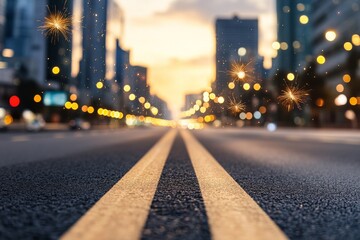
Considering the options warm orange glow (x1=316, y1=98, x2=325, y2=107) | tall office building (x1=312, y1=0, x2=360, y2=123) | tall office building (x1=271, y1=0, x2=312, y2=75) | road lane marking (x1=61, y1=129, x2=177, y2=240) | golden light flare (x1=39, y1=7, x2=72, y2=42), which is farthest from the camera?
tall office building (x1=271, y1=0, x2=312, y2=75)

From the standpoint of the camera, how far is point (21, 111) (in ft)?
251

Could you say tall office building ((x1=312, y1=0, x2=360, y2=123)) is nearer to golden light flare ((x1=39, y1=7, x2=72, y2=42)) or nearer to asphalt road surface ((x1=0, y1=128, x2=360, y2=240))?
golden light flare ((x1=39, y1=7, x2=72, y2=42))

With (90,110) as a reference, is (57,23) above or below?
below

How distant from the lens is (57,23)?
8836mm

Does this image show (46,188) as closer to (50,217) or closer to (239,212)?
(50,217)

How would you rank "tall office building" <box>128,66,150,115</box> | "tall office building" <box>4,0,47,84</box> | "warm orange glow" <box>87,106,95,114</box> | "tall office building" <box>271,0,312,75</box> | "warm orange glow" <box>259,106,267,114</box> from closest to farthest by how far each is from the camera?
"tall office building" <box>128,66,150,115</box>, "warm orange glow" <box>259,106,267,114</box>, "tall office building" <box>4,0,47,84</box>, "warm orange glow" <box>87,106,95,114</box>, "tall office building" <box>271,0,312,75</box>

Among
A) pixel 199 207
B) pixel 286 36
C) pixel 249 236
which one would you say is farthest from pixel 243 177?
pixel 286 36

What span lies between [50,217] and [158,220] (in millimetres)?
898

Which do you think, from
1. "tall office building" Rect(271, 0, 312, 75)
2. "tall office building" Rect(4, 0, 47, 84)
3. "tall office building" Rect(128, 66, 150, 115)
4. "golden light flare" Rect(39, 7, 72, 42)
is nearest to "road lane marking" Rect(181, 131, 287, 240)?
"golden light flare" Rect(39, 7, 72, 42)

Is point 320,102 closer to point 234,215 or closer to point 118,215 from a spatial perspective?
point 234,215

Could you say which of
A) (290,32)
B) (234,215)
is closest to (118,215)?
(234,215)

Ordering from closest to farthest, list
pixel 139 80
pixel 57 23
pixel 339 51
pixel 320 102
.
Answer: pixel 57 23
pixel 139 80
pixel 320 102
pixel 339 51

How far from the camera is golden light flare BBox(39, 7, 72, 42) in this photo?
865 cm

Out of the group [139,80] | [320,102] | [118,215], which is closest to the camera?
[118,215]
